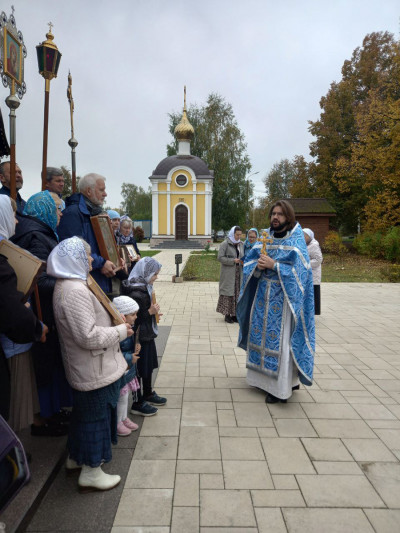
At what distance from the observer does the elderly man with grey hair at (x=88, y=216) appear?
3371 mm

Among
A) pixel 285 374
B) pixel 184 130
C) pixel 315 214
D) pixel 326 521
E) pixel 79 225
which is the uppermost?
pixel 184 130

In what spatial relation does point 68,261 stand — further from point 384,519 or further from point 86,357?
point 384,519

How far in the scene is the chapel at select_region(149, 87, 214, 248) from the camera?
117ft

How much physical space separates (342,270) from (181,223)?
20640 millimetres

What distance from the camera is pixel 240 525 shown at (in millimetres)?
2422

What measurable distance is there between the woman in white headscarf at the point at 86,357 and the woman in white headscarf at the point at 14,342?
21cm

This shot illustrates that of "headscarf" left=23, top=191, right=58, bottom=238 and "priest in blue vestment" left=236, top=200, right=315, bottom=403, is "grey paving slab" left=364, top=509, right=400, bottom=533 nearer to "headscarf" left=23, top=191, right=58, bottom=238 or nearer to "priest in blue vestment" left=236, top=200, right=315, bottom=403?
"priest in blue vestment" left=236, top=200, right=315, bottom=403

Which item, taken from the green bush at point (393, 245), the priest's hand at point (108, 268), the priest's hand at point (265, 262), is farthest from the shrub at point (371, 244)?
the priest's hand at point (108, 268)

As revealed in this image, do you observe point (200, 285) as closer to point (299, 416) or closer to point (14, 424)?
point (299, 416)

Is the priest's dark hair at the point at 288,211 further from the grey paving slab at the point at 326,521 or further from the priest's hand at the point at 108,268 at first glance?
the grey paving slab at the point at 326,521

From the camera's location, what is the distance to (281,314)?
4.13 m

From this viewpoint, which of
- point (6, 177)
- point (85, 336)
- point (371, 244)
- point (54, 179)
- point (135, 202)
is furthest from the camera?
point (135, 202)

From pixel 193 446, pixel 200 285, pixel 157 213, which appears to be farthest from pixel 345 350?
pixel 157 213

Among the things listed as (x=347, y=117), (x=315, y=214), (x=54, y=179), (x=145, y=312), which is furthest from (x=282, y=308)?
(x=347, y=117)
